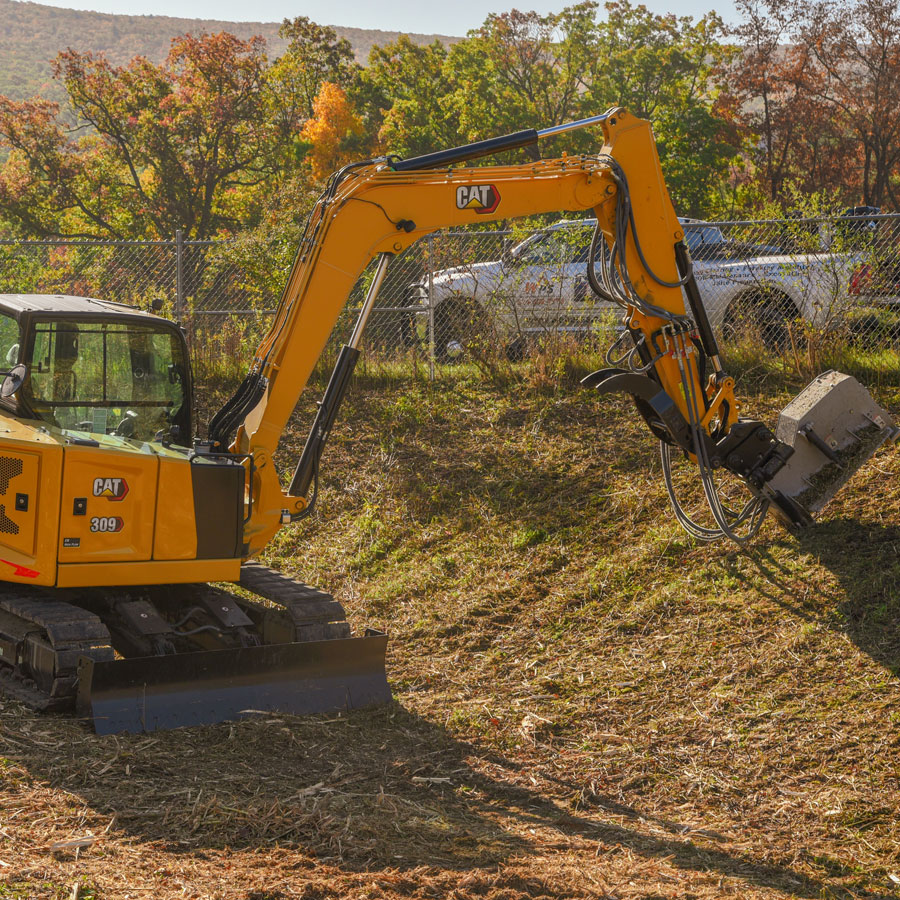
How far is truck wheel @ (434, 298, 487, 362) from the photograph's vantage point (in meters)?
12.2

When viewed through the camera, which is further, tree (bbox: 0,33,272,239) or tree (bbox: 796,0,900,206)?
tree (bbox: 0,33,272,239)

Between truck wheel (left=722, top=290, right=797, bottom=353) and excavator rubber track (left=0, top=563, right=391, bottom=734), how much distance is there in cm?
559

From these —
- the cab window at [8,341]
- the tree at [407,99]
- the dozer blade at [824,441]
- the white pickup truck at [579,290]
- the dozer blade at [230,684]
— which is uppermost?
the tree at [407,99]

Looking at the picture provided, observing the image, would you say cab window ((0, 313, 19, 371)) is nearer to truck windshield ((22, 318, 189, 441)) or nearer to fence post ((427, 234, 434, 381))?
truck windshield ((22, 318, 189, 441))

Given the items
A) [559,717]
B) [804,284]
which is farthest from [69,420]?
[804,284]

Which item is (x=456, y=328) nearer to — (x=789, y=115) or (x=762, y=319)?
(x=762, y=319)

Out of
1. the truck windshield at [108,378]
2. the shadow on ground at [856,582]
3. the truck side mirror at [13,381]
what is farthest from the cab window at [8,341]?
the shadow on ground at [856,582]

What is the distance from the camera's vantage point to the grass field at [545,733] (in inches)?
182

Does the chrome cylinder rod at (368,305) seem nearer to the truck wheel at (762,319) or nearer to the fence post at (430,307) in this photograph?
the truck wheel at (762,319)

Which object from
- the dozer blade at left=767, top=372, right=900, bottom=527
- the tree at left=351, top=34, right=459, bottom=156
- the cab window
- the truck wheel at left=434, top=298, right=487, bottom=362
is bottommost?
the dozer blade at left=767, top=372, right=900, bottom=527

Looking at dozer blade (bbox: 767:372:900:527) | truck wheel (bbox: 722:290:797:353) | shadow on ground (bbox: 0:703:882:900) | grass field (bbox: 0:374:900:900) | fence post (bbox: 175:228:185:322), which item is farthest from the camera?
fence post (bbox: 175:228:185:322)

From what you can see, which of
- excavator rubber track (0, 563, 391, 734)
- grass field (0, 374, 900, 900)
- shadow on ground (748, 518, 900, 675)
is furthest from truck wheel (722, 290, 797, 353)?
excavator rubber track (0, 563, 391, 734)

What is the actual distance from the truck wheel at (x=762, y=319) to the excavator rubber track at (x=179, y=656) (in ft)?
18.3

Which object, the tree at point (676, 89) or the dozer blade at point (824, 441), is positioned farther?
the tree at point (676, 89)
